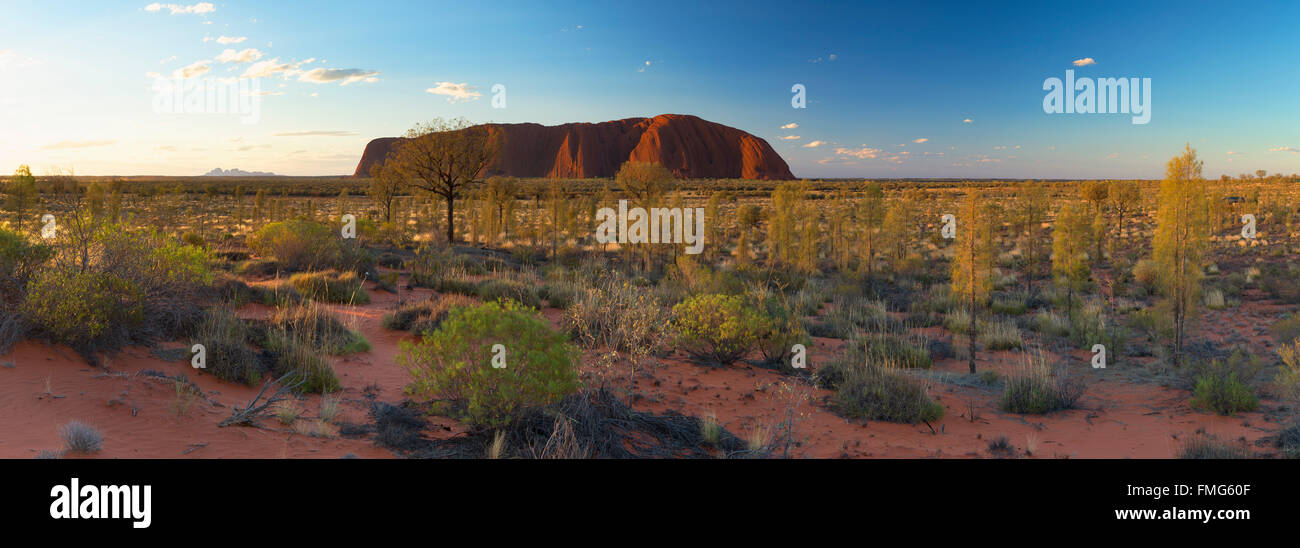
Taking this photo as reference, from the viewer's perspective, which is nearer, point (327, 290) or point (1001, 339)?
point (1001, 339)

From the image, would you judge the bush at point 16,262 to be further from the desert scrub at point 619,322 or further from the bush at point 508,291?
the bush at point 508,291

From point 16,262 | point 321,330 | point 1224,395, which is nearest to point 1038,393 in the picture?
point 1224,395

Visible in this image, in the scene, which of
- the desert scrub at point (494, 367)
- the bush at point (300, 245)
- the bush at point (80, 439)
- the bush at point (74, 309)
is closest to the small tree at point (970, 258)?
the desert scrub at point (494, 367)

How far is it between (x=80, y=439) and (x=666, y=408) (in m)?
4.94

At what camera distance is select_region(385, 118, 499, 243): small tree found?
82.5 feet

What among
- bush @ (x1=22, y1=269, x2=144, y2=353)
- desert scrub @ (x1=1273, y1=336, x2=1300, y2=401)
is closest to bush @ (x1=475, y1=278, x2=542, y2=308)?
bush @ (x1=22, y1=269, x2=144, y2=353)

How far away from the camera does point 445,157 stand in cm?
2547

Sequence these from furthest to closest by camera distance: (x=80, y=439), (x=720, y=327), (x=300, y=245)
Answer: (x=300, y=245) < (x=720, y=327) < (x=80, y=439)

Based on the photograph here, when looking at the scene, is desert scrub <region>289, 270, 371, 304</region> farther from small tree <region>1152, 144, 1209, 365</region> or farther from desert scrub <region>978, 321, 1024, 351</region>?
small tree <region>1152, 144, 1209, 365</region>

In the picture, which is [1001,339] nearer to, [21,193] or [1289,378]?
[1289,378]

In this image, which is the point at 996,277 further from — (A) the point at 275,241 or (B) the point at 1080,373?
(A) the point at 275,241

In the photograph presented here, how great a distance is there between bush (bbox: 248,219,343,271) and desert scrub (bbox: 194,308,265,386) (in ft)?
23.7
